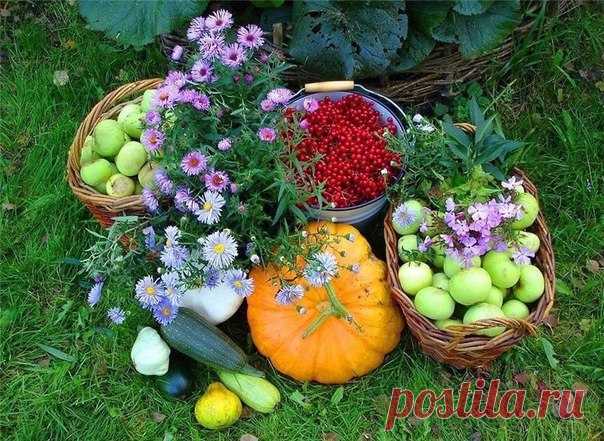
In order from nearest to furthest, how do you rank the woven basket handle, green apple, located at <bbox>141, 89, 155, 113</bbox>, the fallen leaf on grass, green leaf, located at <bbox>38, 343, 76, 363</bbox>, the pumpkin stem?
the woven basket handle < the pumpkin stem < green apple, located at <bbox>141, 89, 155, 113</bbox> < green leaf, located at <bbox>38, 343, 76, 363</bbox> < the fallen leaf on grass

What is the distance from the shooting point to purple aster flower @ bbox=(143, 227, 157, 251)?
2.32 metres

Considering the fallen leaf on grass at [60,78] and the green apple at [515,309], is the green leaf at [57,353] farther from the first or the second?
the green apple at [515,309]

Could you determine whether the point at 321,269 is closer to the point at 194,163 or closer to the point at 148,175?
the point at 194,163

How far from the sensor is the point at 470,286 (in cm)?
223

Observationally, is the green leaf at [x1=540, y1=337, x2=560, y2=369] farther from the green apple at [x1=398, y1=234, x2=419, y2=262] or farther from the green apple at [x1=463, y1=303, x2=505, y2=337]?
the green apple at [x1=398, y1=234, x2=419, y2=262]

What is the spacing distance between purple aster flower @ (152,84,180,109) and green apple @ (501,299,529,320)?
120 cm

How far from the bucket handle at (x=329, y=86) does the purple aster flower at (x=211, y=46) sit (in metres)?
0.42

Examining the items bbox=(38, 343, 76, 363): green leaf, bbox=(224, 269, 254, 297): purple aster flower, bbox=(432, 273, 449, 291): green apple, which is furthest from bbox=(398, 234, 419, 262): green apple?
bbox=(38, 343, 76, 363): green leaf

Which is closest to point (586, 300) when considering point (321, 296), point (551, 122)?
point (551, 122)

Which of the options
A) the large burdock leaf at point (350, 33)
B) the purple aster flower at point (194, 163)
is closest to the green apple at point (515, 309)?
the large burdock leaf at point (350, 33)

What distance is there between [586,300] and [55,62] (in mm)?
2429

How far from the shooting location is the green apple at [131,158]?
98.1 inches

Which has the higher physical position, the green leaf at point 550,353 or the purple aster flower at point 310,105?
the purple aster flower at point 310,105

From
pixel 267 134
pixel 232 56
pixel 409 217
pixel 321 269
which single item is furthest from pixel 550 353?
pixel 232 56
